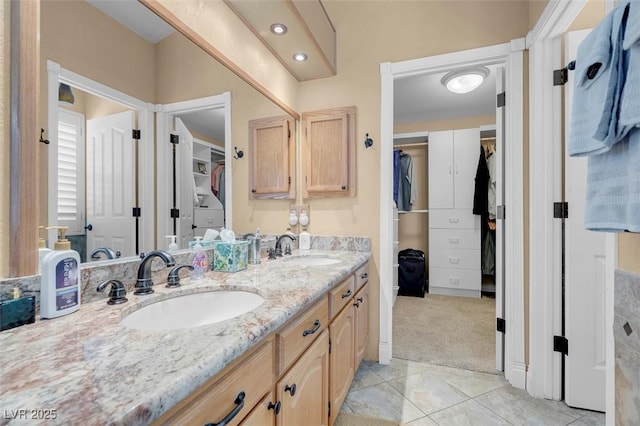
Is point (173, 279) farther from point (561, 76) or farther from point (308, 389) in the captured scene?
point (561, 76)

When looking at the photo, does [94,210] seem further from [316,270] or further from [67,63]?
[316,270]

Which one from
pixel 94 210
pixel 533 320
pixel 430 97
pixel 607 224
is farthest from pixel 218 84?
pixel 430 97

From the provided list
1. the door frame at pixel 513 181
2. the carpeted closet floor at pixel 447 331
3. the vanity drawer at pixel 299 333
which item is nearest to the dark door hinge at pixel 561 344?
the door frame at pixel 513 181

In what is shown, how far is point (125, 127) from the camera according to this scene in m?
1.04

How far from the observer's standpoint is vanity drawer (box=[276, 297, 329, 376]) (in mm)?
838

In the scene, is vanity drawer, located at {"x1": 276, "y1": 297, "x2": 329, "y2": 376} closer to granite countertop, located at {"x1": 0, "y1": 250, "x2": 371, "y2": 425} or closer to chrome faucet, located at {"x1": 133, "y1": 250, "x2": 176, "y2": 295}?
granite countertop, located at {"x1": 0, "y1": 250, "x2": 371, "y2": 425}

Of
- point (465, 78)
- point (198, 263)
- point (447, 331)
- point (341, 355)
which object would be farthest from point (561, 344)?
point (465, 78)

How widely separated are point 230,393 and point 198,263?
74 cm

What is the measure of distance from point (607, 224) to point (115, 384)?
1193 millimetres

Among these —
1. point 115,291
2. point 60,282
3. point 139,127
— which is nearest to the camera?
point 60,282

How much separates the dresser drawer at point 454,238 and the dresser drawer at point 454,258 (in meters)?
0.05

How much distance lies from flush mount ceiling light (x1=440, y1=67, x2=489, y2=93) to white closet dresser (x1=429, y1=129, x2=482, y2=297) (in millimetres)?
1133

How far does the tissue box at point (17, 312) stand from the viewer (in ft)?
2.11

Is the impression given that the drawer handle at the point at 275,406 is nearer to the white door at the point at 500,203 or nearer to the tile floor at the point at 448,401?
the tile floor at the point at 448,401
